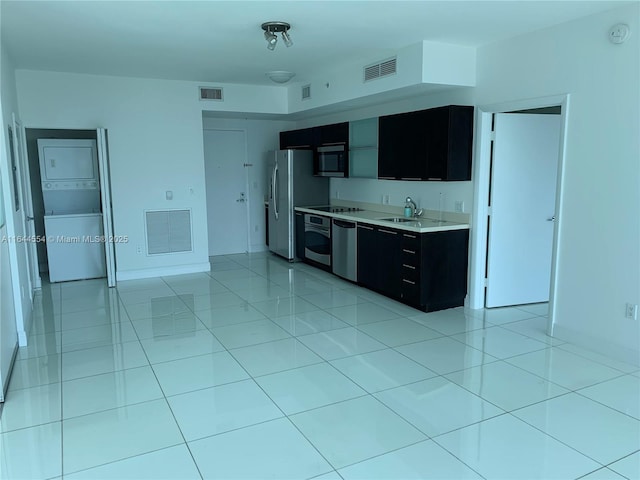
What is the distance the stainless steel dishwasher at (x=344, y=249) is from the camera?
19.2 feet

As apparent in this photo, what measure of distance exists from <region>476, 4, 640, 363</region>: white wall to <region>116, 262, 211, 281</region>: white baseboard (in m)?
4.71

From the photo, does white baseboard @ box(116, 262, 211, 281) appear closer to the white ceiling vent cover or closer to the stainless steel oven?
the stainless steel oven

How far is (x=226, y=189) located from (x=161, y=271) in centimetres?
195

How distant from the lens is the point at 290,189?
23.7ft

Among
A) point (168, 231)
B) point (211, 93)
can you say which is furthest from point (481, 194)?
point (168, 231)

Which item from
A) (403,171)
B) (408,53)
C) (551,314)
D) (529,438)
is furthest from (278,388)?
(408,53)

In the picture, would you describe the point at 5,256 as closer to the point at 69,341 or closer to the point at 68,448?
the point at 69,341

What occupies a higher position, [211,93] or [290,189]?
[211,93]

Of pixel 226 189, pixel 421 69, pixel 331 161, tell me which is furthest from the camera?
pixel 226 189

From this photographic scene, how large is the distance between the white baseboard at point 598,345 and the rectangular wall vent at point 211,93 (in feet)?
16.9

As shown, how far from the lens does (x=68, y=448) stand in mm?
2557

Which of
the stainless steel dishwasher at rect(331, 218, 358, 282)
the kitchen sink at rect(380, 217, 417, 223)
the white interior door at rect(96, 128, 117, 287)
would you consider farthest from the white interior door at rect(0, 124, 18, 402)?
the kitchen sink at rect(380, 217, 417, 223)

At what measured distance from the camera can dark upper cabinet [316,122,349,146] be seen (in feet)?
21.1

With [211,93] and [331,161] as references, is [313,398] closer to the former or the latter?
[331,161]
